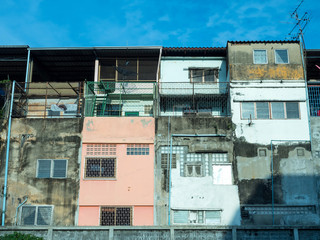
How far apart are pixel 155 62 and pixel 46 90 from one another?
21.3ft

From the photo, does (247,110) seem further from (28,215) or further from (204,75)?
(28,215)

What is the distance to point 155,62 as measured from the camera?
22297 millimetres

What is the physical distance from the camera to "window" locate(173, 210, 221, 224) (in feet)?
56.4

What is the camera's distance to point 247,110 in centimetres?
1903

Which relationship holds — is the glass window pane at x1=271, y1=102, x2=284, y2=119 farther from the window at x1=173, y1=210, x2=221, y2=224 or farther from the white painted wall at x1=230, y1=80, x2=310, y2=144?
the window at x1=173, y1=210, x2=221, y2=224

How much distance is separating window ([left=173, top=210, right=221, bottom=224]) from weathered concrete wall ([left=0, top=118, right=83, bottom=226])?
479 centimetres

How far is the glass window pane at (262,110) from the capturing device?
18.9m

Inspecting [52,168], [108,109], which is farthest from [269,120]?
[52,168]

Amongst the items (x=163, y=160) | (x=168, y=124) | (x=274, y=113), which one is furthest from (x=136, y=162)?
(x=274, y=113)

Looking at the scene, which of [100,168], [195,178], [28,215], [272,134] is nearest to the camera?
[28,215]

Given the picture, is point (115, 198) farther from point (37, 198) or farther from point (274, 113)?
point (274, 113)

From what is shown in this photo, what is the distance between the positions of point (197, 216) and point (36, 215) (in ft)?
24.3

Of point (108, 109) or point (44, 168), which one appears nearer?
point (44, 168)

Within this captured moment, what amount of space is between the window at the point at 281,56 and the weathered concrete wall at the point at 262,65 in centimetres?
15
